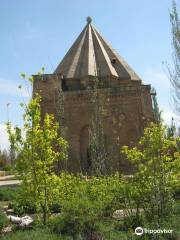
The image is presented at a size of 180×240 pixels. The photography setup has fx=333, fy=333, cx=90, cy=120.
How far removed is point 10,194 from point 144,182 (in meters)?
8.44

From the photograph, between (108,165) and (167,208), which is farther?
(108,165)

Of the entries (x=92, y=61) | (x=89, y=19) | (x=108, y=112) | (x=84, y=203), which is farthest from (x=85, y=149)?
(x=84, y=203)

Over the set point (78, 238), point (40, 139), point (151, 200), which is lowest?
point (78, 238)

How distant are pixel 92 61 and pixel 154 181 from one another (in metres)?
20.2

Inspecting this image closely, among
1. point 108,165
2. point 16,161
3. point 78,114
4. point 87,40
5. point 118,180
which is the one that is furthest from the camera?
point 87,40

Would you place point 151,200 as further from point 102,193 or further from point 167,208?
point 102,193

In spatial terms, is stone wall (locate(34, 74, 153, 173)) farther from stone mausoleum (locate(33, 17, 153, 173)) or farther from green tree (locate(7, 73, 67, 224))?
green tree (locate(7, 73, 67, 224))

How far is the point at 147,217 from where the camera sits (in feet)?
22.5

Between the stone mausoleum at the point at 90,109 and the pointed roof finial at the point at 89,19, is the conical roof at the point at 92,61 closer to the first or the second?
the stone mausoleum at the point at 90,109

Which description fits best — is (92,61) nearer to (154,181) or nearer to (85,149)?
(85,149)

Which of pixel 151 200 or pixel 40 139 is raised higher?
pixel 40 139

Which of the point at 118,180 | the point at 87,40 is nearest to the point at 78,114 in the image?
the point at 87,40

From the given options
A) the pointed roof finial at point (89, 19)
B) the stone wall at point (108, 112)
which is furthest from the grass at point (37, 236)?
the pointed roof finial at point (89, 19)

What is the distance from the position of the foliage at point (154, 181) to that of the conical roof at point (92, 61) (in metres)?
17.3
